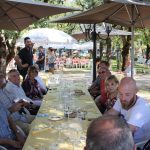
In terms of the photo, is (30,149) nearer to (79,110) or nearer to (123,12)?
(79,110)

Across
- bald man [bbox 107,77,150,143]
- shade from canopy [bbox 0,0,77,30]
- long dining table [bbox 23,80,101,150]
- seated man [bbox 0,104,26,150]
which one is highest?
shade from canopy [bbox 0,0,77,30]

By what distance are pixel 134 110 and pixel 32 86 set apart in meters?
4.48

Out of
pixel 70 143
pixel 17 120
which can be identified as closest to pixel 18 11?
pixel 17 120

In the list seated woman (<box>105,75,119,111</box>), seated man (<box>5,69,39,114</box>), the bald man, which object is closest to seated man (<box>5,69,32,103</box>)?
seated man (<box>5,69,39,114</box>)

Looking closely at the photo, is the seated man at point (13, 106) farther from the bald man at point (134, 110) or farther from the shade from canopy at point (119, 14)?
the shade from canopy at point (119, 14)

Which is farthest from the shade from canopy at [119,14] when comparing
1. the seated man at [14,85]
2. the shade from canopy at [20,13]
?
the seated man at [14,85]

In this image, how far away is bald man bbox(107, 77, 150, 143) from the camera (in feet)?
13.3

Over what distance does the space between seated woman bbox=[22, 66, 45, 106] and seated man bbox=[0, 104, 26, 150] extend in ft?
9.61

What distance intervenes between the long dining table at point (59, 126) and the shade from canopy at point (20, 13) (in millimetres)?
1529

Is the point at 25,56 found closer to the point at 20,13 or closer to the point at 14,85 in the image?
the point at 20,13

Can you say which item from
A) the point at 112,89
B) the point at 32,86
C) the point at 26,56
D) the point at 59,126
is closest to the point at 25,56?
the point at 26,56

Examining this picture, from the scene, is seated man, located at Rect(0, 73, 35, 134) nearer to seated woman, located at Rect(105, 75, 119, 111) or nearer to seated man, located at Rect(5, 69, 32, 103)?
seated man, located at Rect(5, 69, 32, 103)

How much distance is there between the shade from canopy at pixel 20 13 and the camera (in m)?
6.54

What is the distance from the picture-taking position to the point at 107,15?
882 centimetres
